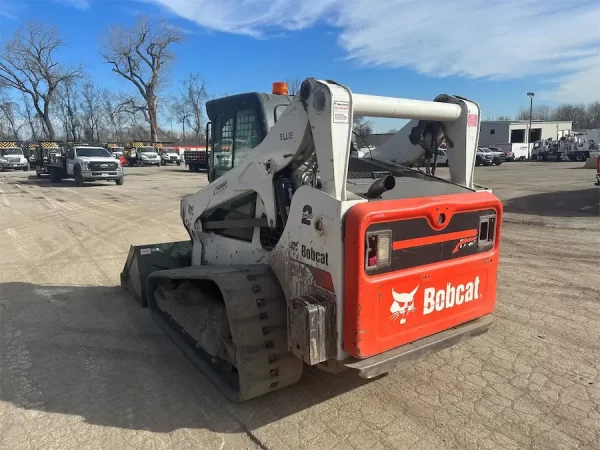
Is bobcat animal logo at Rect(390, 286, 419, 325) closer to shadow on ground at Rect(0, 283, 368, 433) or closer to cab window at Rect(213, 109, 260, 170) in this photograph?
shadow on ground at Rect(0, 283, 368, 433)

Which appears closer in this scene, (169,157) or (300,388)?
(300,388)

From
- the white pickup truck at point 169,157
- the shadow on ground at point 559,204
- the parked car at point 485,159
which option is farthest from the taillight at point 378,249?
the white pickup truck at point 169,157

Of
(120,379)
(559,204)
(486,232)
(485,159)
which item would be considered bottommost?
(120,379)

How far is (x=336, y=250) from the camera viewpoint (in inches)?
101

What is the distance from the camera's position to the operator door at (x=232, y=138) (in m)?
3.78

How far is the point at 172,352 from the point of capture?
13.1 feet

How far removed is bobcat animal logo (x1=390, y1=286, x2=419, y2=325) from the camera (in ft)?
8.93

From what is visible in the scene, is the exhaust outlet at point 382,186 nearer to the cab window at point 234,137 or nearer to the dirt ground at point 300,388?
the cab window at point 234,137

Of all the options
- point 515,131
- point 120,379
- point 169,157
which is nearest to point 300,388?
point 120,379

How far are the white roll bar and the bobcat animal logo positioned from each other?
1152 millimetres

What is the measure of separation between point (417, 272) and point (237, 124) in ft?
7.03

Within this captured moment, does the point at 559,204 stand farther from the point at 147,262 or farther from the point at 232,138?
the point at 147,262

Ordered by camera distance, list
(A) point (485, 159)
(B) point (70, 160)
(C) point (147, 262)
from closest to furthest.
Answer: (C) point (147, 262) < (B) point (70, 160) < (A) point (485, 159)

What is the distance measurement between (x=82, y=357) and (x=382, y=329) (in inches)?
109
